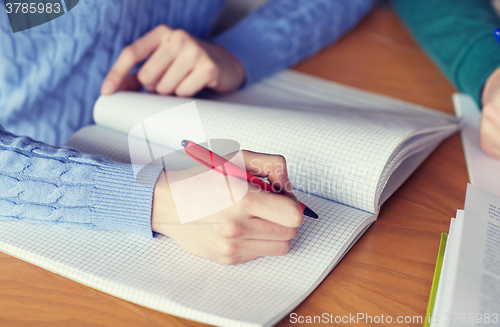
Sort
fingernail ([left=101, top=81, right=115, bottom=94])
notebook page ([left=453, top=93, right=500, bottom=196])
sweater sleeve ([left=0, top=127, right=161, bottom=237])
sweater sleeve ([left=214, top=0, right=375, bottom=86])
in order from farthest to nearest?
1. sweater sleeve ([left=214, top=0, right=375, bottom=86])
2. fingernail ([left=101, top=81, right=115, bottom=94])
3. notebook page ([left=453, top=93, right=500, bottom=196])
4. sweater sleeve ([left=0, top=127, right=161, bottom=237])

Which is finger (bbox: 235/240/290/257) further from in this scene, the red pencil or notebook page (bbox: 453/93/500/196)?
notebook page (bbox: 453/93/500/196)

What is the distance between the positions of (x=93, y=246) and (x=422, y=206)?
492 millimetres

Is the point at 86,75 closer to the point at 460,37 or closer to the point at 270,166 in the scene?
the point at 270,166

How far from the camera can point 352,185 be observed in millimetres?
571

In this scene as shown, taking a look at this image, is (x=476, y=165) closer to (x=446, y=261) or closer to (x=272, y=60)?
(x=446, y=261)

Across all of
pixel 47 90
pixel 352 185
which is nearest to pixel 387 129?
pixel 352 185

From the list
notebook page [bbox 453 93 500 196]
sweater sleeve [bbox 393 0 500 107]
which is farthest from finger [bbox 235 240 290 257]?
sweater sleeve [bbox 393 0 500 107]

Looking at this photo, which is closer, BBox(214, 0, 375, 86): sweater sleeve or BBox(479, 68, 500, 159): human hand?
BBox(479, 68, 500, 159): human hand

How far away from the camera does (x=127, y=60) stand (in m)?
0.79

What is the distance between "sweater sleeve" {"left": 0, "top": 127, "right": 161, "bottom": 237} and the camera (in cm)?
53

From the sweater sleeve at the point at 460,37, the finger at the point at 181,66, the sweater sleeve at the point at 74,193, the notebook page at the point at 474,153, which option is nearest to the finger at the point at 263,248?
the sweater sleeve at the point at 74,193

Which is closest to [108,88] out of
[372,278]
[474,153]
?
[372,278]

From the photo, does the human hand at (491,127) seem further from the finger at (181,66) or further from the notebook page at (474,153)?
the finger at (181,66)

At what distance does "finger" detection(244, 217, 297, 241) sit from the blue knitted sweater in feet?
0.47
